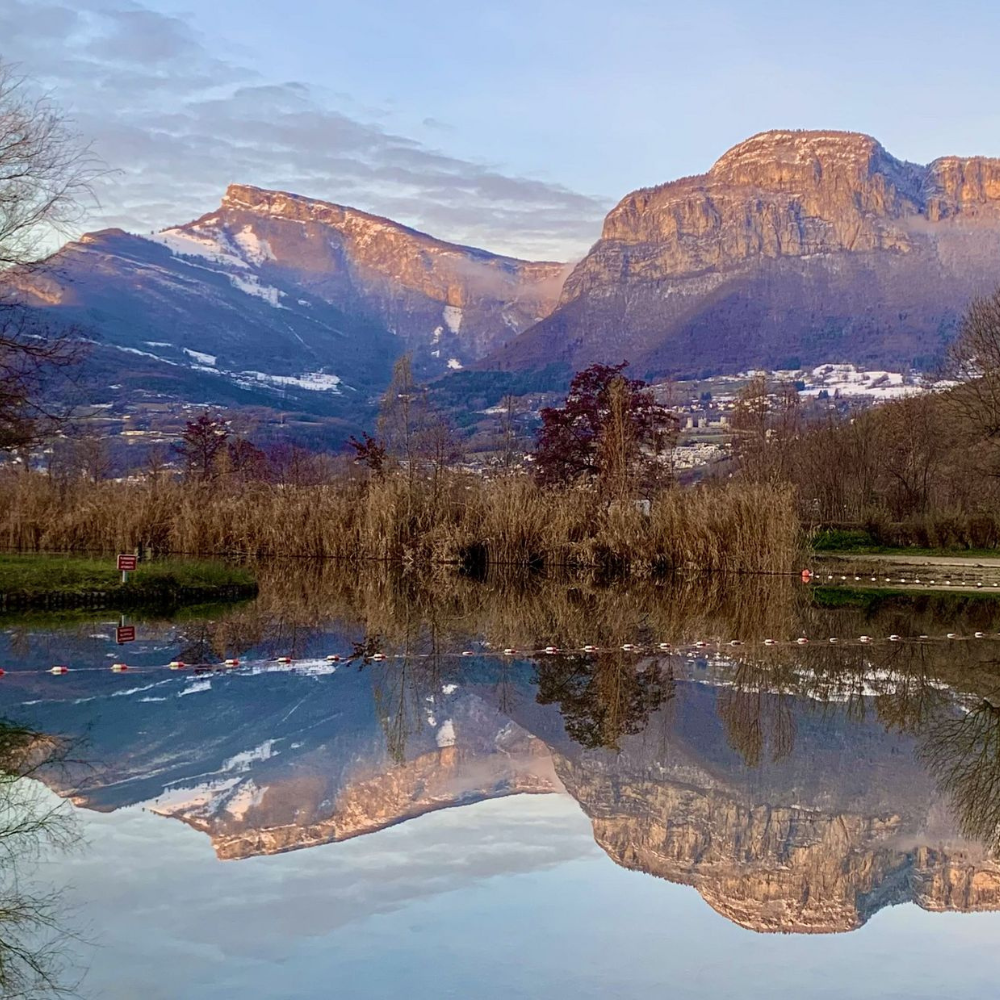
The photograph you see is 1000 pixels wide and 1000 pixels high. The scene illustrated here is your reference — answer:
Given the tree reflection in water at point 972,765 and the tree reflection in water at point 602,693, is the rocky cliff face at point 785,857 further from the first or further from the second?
the tree reflection in water at point 602,693

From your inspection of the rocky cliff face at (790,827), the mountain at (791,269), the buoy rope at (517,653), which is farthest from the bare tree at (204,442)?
the mountain at (791,269)

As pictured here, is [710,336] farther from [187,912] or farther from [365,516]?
[187,912]

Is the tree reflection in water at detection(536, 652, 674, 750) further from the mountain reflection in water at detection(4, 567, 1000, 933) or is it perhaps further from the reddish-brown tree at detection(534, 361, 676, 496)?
the reddish-brown tree at detection(534, 361, 676, 496)

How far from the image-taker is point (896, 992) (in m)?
5.33

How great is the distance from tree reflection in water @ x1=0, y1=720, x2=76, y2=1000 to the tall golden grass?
18323 millimetres

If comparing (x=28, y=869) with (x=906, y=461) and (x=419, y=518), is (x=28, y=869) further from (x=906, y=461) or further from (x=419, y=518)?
(x=906, y=461)

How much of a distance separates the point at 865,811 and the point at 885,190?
186041mm

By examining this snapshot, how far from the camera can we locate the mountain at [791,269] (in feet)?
491

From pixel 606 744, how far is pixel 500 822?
2.02m

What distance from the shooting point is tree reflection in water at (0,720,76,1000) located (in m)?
5.12

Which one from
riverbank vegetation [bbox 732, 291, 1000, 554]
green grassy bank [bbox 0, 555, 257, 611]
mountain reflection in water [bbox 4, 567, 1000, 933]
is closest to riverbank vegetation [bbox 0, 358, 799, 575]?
riverbank vegetation [bbox 732, 291, 1000, 554]

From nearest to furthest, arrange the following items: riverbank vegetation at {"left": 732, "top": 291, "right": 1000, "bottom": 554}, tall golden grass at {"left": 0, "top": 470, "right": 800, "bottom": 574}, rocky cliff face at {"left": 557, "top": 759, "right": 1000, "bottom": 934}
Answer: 1. rocky cliff face at {"left": 557, "top": 759, "right": 1000, "bottom": 934}
2. tall golden grass at {"left": 0, "top": 470, "right": 800, "bottom": 574}
3. riverbank vegetation at {"left": 732, "top": 291, "right": 1000, "bottom": 554}

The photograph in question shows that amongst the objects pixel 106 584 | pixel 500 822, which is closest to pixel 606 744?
pixel 500 822

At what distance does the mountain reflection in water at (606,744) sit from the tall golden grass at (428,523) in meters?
10.5
